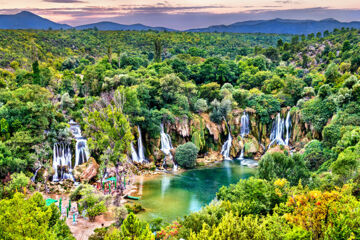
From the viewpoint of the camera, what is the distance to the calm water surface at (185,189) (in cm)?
2654

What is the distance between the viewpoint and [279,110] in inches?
1795

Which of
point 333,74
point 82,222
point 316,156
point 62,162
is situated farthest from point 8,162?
point 333,74

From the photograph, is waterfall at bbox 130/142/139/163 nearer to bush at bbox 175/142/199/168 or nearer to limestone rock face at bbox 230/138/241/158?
bush at bbox 175/142/199/168

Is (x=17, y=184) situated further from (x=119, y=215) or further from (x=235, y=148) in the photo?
(x=235, y=148)

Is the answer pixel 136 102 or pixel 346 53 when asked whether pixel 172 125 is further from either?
pixel 346 53

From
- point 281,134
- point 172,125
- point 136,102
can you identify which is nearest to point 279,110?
point 281,134

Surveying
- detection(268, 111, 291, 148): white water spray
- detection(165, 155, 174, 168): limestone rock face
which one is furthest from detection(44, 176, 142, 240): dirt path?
detection(268, 111, 291, 148): white water spray

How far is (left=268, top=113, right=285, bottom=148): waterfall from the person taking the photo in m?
44.1

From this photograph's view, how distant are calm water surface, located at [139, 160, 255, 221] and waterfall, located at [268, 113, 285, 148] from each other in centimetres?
855

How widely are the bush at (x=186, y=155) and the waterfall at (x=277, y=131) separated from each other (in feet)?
45.5

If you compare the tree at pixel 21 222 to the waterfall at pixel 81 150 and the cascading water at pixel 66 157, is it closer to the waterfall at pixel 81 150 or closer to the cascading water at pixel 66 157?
the cascading water at pixel 66 157

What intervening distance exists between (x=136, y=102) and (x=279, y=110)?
24.0 metres

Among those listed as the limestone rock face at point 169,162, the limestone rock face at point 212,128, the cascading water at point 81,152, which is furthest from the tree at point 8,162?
the limestone rock face at point 212,128

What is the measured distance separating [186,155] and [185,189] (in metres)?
6.68
